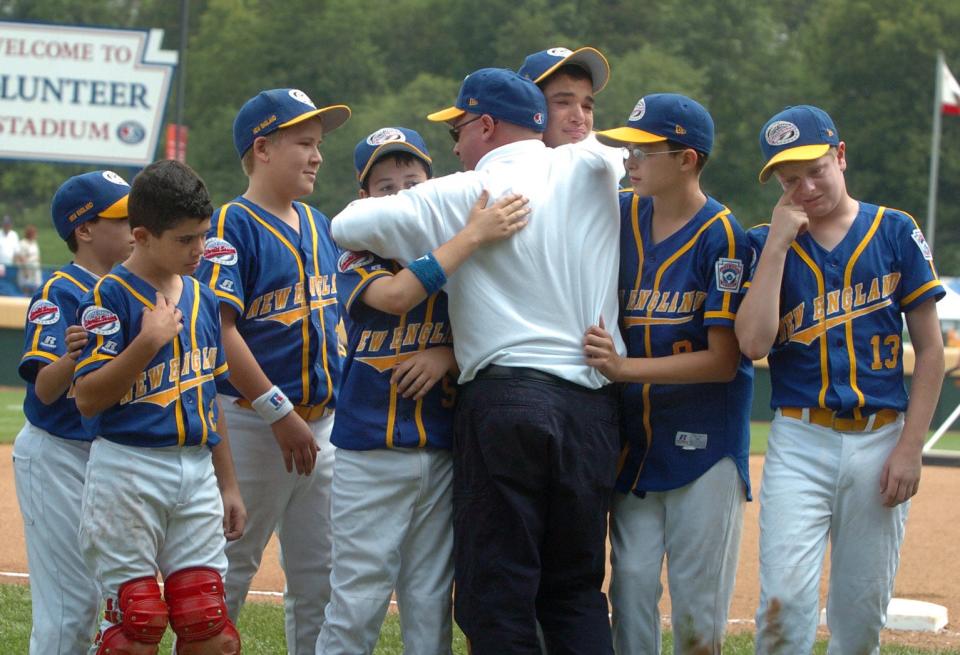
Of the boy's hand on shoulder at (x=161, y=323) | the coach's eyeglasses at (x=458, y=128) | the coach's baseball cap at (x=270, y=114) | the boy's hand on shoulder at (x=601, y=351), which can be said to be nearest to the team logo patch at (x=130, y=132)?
the coach's baseball cap at (x=270, y=114)

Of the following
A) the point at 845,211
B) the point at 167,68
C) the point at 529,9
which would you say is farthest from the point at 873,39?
the point at 845,211

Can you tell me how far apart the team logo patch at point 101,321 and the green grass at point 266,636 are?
1.98 metres

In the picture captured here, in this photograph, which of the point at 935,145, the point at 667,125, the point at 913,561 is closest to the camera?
the point at 667,125

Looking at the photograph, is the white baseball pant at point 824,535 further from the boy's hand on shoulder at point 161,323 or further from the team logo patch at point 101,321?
the team logo patch at point 101,321

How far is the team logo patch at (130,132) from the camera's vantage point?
22.2 m

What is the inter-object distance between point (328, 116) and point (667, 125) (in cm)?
142

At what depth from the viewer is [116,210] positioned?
4410mm

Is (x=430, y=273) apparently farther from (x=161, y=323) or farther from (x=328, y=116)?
(x=328, y=116)

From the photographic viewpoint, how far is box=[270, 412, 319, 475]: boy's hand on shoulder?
444cm

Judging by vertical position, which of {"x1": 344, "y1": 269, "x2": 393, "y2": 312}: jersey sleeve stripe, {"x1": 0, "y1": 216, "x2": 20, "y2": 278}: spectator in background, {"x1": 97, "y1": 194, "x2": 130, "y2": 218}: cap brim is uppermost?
{"x1": 0, "y1": 216, "x2": 20, "y2": 278}: spectator in background

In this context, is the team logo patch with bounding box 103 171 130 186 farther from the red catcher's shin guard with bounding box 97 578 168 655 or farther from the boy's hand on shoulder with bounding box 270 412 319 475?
the red catcher's shin guard with bounding box 97 578 168 655

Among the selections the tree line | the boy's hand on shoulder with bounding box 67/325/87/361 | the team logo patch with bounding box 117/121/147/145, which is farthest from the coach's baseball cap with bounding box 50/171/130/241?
the tree line

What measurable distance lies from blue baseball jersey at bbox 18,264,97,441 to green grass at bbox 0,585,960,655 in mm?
1347

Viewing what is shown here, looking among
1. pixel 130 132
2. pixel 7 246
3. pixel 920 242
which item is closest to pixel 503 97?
pixel 920 242
